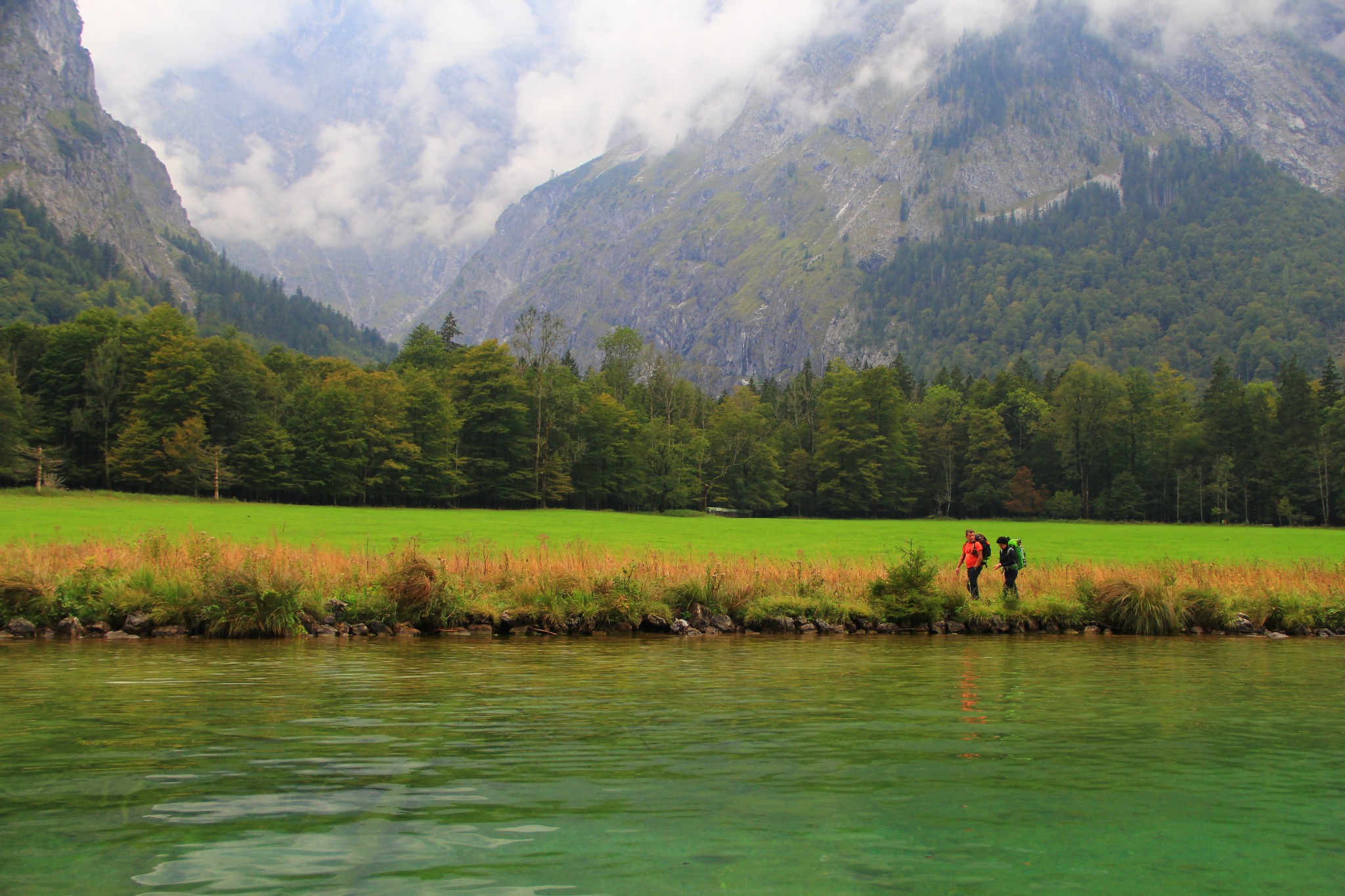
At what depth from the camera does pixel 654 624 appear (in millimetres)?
24328

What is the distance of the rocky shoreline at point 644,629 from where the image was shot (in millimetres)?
20156

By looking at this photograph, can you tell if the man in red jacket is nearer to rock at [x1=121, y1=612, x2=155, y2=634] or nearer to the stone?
the stone

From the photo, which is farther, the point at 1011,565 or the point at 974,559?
the point at 974,559

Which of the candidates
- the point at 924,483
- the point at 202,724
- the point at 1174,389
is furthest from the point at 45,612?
the point at 1174,389

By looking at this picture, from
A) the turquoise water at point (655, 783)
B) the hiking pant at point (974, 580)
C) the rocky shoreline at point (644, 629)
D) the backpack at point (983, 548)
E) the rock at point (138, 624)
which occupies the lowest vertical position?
the rocky shoreline at point (644, 629)

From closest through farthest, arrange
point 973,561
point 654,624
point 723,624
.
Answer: point 654,624 → point 723,624 → point 973,561

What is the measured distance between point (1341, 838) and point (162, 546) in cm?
2580

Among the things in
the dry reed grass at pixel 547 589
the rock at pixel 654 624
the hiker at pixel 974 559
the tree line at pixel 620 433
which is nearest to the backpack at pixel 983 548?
the hiker at pixel 974 559

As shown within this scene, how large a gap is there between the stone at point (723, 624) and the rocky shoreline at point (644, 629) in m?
0.02

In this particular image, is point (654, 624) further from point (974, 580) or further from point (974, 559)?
point (974, 559)

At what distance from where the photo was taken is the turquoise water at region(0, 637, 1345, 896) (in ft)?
19.0

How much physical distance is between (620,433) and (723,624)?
341 feet

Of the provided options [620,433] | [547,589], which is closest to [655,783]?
[547,589]

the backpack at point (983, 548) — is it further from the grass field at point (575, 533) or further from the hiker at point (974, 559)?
the grass field at point (575, 533)
